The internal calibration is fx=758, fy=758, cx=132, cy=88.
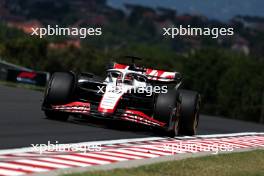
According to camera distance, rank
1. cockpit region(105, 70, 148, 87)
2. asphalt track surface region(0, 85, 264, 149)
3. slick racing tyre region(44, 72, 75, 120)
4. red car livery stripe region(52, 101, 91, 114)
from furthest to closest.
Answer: cockpit region(105, 70, 148, 87) < slick racing tyre region(44, 72, 75, 120) < red car livery stripe region(52, 101, 91, 114) < asphalt track surface region(0, 85, 264, 149)

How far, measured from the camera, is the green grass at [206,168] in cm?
1012

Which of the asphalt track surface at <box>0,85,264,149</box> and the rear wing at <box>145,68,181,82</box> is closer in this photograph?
the asphalt track surface at <box>0,85,264,149</box>

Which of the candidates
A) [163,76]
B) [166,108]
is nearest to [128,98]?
[166,108]

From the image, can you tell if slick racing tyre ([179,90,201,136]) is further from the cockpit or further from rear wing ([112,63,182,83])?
the cockpit

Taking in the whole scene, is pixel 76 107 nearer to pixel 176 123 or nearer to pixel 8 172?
pixel 176 123

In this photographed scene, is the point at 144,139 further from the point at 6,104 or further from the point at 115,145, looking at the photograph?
the point at 6,104

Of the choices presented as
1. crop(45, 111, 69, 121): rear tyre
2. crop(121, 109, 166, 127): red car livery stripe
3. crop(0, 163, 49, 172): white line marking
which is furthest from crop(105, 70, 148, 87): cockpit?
crop(0, 163, 49, 172): white line marking

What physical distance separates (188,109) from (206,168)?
643 centimetres

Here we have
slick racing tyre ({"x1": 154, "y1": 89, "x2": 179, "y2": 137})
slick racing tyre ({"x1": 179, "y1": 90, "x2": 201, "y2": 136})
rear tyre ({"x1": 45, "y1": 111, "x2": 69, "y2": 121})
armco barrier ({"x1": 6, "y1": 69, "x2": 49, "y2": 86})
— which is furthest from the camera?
armco barrier ({"x1": 6, "y1": 69, "x2": 49, "y2": 86})

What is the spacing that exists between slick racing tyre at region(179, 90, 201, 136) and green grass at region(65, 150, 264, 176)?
3.76m

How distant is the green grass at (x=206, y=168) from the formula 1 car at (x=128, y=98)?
10.5 ft

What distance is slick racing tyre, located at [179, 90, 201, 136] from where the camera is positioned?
1780 centimetres

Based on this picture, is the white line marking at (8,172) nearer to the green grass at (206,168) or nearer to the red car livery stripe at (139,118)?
the green grass at (206,168)

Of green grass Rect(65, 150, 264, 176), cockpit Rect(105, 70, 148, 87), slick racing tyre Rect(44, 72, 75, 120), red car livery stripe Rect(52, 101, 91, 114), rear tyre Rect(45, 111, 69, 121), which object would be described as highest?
cockpit Rect(105, 70, 148, 87)
